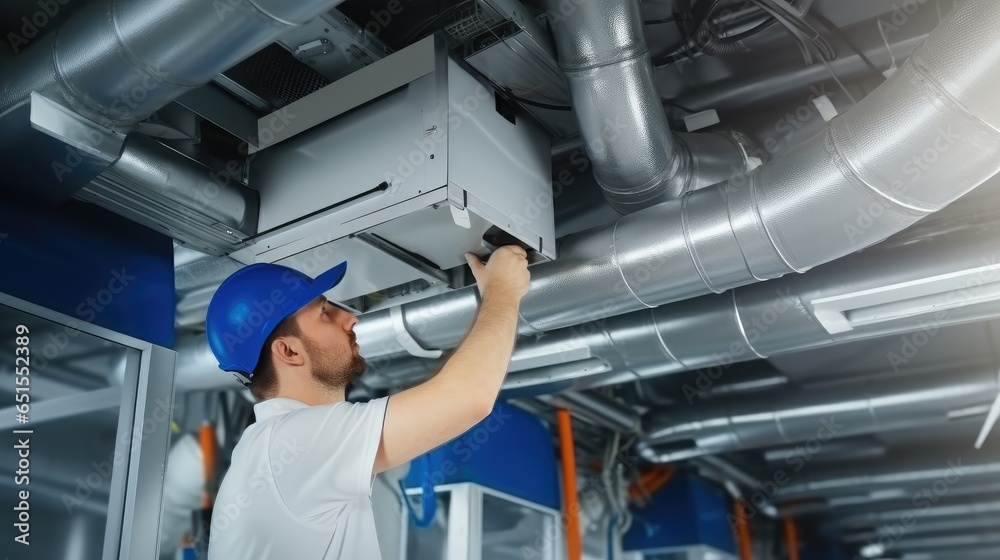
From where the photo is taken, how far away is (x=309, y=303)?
1.67m

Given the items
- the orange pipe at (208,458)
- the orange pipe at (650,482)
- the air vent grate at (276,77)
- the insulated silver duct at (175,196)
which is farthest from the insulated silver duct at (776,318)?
the orange pipe at (650,482)

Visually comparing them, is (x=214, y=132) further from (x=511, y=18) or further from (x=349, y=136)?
(x=511, y=18)

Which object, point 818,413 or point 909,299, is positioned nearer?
point 909,299

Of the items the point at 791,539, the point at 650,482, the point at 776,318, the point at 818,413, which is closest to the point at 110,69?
the point at 776,318

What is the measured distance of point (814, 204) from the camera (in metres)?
1.61

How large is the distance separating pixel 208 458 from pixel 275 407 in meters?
1.64

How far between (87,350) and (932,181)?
1.85 meters

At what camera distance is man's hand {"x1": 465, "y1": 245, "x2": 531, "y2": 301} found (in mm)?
1579

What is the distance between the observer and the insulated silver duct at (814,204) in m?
1.34

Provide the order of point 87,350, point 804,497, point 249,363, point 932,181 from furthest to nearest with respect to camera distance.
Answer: point 804,497, point 87,350, point 249,363, point 932,181

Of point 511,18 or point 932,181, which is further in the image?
point 511,18

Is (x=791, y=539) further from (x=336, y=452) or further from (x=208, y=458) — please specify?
(x=336, y=452)

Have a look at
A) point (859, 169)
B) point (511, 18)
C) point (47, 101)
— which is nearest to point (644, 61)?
point (511, 18)

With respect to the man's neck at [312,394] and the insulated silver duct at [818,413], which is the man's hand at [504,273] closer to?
the man's neck at [312,394]
